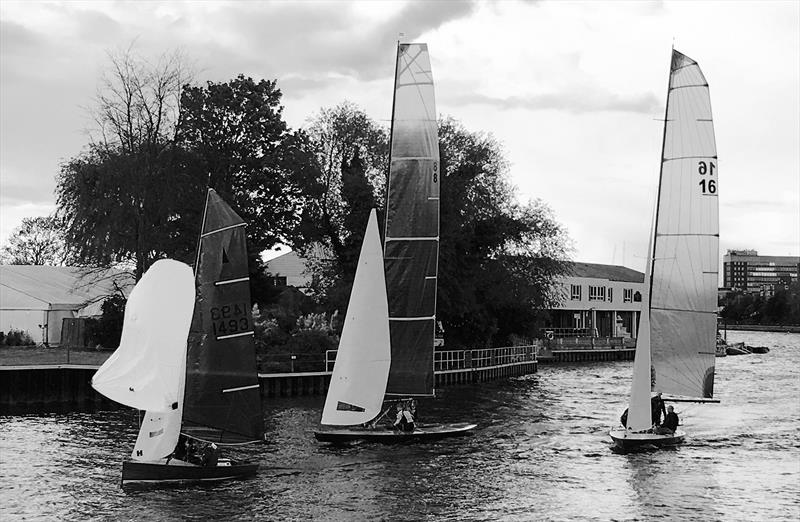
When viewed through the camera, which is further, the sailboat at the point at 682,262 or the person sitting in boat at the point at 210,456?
the sailboat at the point at 682,262

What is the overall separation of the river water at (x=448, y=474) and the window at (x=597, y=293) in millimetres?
70231

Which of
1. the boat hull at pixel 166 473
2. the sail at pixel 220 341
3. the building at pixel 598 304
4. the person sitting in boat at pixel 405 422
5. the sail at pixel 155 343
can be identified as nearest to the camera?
the sail at pixel 155 343

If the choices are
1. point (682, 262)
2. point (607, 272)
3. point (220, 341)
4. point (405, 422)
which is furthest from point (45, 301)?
point (607, 272)

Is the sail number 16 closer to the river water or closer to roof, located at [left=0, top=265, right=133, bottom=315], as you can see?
the river water

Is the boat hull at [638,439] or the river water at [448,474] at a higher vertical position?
the boat hull at [638,439]

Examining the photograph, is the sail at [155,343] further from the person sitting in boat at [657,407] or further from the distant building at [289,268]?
the distant building at [289,268]

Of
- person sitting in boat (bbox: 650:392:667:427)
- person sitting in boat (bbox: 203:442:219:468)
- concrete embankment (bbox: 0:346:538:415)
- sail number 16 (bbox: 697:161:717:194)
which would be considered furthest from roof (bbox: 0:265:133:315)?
sail number 16 (bbox: 697:161:717:194)

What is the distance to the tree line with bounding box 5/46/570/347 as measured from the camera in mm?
58938

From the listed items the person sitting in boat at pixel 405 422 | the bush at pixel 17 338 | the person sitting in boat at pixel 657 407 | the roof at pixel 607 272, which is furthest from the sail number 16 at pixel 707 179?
the roof at pixel 607 272

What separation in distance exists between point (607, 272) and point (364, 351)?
9621 centimetres

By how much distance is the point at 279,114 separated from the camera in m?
68.9

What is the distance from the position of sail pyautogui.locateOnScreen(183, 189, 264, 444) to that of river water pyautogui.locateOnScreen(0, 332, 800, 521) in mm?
1910

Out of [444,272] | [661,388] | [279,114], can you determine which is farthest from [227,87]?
[661,388]

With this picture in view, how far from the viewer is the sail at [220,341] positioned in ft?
90.5
